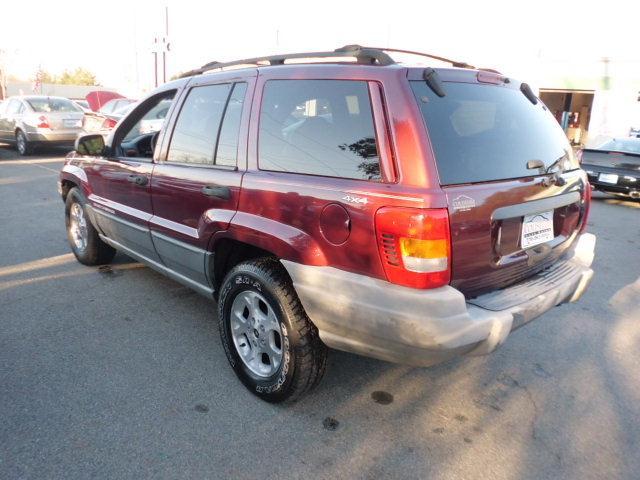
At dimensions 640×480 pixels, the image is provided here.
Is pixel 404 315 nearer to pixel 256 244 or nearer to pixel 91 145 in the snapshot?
pixel 256 244

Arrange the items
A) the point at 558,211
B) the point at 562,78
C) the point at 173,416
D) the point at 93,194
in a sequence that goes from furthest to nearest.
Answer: the point at 562,78 → the point at 93,194 → the point at 558,211 → the point at 173,416

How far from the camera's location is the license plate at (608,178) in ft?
30.8

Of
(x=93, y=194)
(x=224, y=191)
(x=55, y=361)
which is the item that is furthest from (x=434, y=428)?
(x=93, y=194)

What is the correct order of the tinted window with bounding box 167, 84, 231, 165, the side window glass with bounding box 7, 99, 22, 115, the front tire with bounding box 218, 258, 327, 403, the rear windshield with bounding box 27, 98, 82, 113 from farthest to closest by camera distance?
the side window glass with bounding box 7, 99, 22, 115, the rear windshield with bounding box 27, 98, 82, 113, the tinted window with bounding box 167, 84, 231, 165, the front tire with bounding box 218, 258, 327, 403

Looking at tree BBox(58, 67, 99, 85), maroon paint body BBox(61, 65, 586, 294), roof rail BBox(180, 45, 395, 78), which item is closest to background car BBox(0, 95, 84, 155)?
roof rail BBox(180, 45, 395, 78)

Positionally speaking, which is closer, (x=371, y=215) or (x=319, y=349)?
(x=371, y=215)

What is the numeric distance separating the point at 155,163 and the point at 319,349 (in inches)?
74.6

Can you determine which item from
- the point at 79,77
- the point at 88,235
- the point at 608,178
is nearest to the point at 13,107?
the point at 88,235

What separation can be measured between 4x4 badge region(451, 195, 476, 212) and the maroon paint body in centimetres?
2

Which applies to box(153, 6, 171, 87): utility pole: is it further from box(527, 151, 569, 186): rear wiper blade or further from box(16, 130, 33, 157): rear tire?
box(527, 151, 569, 186): rear wiper blade

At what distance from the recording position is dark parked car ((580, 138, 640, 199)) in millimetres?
9266

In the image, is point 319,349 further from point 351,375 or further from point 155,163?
point 155,163

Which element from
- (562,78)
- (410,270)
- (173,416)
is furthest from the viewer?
(562,78)

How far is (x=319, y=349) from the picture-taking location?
8.85ft
